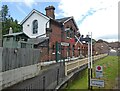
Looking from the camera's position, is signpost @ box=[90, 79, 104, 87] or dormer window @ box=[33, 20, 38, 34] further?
dormer window @ box=[33, 20, 38, 34]

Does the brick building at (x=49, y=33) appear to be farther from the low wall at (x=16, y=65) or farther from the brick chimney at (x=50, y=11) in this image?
the low wall at (x=16, y=65)

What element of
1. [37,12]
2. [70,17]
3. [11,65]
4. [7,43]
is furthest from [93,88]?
[70,17]

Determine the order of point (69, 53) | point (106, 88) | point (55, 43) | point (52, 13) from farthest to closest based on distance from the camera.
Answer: point (69, 53), point (52, 13), point (55, 43), point (106, 88)

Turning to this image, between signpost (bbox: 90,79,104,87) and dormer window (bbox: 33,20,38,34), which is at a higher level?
dormer window (bbox: 33,20,38,34)

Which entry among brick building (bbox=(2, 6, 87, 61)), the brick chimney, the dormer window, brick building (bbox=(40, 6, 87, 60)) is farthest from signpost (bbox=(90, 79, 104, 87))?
the brick chimney

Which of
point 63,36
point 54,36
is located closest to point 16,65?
point 54,36

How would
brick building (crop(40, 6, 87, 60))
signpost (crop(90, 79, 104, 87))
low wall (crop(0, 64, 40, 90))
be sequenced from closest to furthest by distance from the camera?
1. signpost (crop(90, 79, 104, 87))
2. low wall (crop(0, 64, 40, 90))
3. brick building (crop(40, 6, 87, 60))

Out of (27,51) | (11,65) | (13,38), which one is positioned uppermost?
(13,38)

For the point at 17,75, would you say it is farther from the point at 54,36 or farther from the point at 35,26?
the point at 35,26

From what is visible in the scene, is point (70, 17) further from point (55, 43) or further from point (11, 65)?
point (11, 65)

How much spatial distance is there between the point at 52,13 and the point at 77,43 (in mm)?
8456

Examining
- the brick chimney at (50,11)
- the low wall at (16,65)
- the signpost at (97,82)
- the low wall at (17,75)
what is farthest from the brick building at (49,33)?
the signpost at (97,82)

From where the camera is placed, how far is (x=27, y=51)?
452 inches

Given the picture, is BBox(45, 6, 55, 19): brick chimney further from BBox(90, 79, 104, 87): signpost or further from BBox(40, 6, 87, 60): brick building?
BBox(90, 79, 104, 87): signpost
